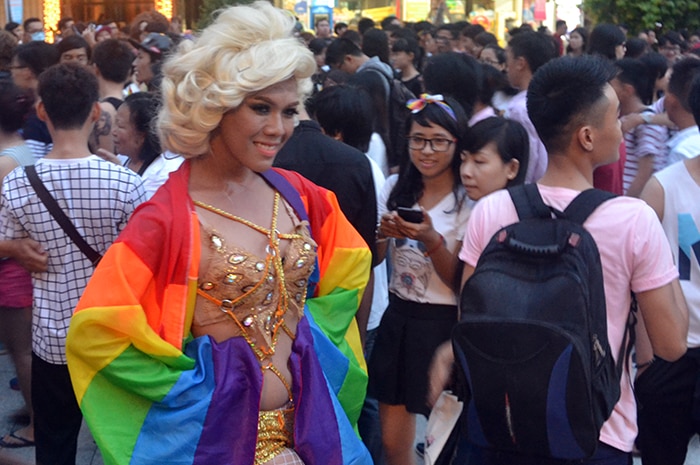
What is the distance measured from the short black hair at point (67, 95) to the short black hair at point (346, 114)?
1116 millimetres

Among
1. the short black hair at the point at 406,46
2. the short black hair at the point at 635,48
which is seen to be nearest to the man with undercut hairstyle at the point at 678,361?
the short black hair at the point at 635,48

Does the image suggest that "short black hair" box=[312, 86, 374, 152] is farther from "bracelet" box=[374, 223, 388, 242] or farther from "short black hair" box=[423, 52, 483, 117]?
"short black hair" box=[423, 52, 483, 117]

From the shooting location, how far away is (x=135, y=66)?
7902mm

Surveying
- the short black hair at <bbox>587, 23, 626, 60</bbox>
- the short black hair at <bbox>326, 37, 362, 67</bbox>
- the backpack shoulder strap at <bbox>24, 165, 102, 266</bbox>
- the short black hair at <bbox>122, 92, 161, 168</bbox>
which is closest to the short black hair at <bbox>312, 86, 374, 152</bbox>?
the short black hair at <bbox>122, 92, 161, 168</bbox>

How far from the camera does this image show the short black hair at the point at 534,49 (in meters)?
6.49

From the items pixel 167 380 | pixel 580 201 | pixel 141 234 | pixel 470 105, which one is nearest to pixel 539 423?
pixel 580 201

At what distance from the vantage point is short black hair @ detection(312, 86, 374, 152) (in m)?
4.57

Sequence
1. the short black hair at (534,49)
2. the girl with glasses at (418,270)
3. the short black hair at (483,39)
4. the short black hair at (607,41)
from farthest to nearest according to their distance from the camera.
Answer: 1. the short black hair at (483,39)
2. the short black hair at (607,41)
3. the short black hair at (534,49)
4. the girl with glasses at (418,270)

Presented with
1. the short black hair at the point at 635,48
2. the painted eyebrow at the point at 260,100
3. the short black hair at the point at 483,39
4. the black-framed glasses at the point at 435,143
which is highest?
the painted eyebrow at the point at 260,100

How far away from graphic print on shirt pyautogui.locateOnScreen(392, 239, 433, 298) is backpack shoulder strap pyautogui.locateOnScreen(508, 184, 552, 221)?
1190 mm

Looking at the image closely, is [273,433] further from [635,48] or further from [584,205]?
[635,48]

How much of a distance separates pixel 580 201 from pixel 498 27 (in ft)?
72.1

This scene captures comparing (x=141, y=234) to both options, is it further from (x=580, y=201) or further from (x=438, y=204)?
(x=438, y=204)

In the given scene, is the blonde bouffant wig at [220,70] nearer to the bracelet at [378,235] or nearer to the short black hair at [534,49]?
the bracelet at [378,235]
